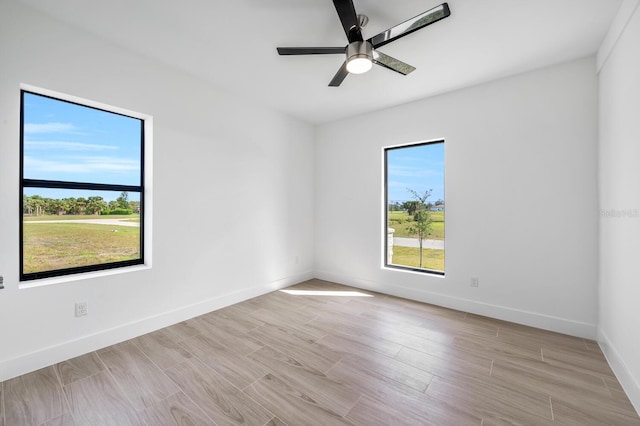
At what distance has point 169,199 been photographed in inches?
110

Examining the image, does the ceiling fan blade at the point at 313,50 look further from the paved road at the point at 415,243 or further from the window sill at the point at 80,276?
the paved road at the point at 415,243

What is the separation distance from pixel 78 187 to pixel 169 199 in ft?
2.35

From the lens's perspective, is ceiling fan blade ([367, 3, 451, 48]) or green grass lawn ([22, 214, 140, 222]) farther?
green grass lawn ([22, 214, 140, 222])

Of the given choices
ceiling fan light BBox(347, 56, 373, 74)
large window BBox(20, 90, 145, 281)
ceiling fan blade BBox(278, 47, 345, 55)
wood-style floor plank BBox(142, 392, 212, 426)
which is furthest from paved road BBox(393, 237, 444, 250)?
large window BBox(20, 90, 145, 281)

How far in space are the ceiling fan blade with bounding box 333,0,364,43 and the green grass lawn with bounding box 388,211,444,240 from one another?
95.9 inches

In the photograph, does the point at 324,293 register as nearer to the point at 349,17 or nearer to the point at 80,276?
the point at 80,276

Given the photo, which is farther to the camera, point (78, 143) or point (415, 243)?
point (415, 243)

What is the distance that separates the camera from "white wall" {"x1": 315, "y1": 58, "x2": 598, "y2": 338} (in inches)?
101

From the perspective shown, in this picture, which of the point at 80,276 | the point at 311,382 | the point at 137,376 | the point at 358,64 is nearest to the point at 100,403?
the point at 137,376

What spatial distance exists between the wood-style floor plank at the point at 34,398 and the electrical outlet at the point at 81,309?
0.41 meters

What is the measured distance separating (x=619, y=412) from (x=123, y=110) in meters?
4.39

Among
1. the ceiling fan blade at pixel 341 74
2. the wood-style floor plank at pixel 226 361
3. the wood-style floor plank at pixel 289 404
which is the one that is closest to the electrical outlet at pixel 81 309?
the wood-style floor plank at pixel 226 361

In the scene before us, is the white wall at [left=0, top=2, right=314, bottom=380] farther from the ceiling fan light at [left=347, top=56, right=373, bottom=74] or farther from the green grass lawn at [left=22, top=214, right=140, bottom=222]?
the ceiling fan light at [left=347, top=56, right=373, bottom=74]

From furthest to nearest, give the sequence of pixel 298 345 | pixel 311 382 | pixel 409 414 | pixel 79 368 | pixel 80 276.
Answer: pixel 298 345, pixel 80 276, pixel 79 368, pixel 311 382, pixel 409 414
